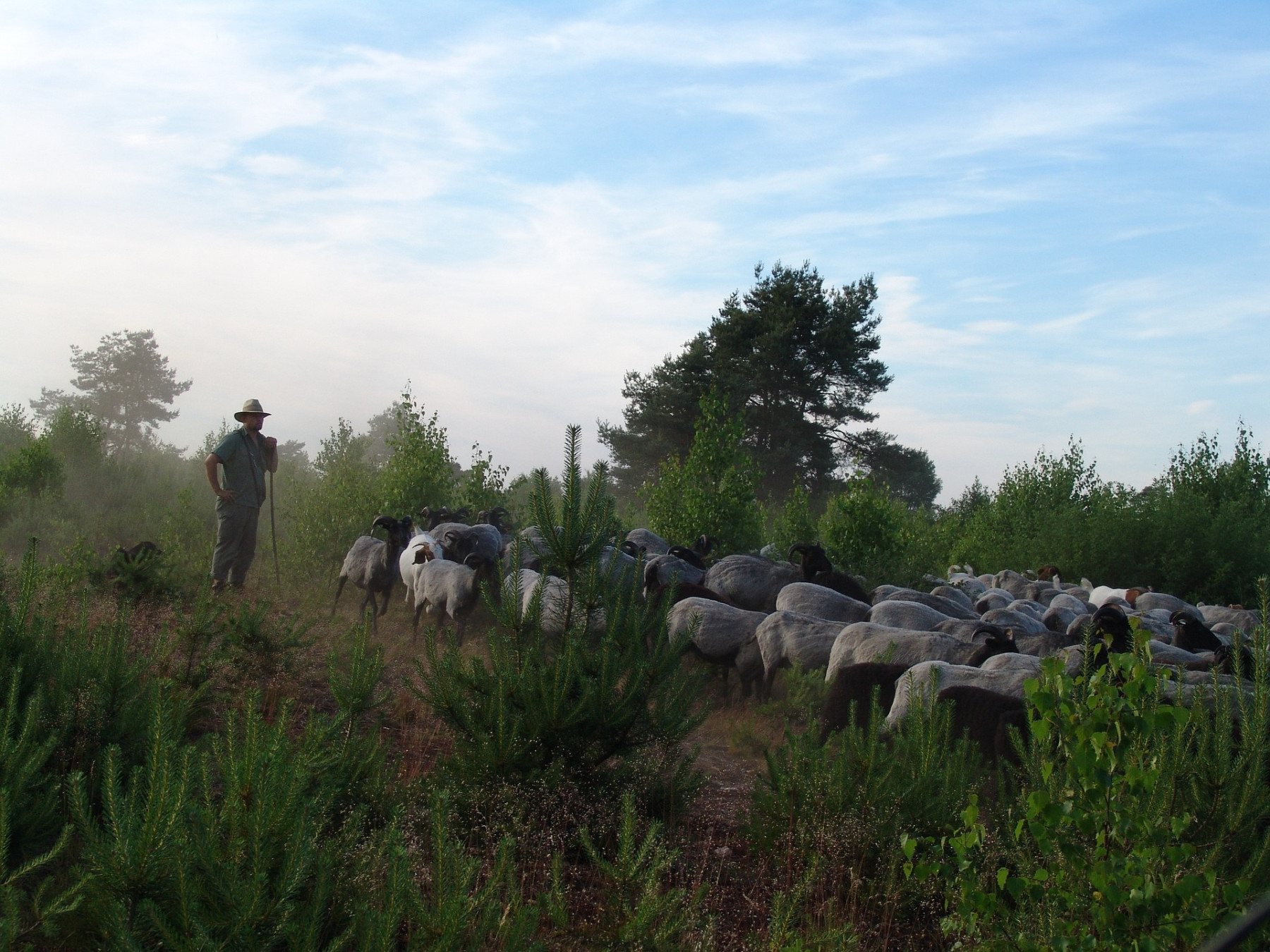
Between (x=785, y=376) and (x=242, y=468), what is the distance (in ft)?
87.9

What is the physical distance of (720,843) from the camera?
5.27 meters

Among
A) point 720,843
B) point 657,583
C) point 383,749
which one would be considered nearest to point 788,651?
point 657,583

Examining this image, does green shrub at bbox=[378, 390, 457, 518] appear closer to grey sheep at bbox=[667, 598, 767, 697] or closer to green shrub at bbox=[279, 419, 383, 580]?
green shrub at bbox=[279, 419, 383, 580]

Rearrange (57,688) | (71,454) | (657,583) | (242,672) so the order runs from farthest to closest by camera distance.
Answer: (71,454), (657,583), (242,672), (57,688)

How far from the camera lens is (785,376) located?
119 feet

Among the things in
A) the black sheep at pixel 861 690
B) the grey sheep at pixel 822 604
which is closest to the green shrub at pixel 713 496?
the grey sheep at pixel 822 604

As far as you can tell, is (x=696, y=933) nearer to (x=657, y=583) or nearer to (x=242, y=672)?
(x=242, y=672)

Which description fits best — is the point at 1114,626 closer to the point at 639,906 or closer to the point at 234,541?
the point at 639,906

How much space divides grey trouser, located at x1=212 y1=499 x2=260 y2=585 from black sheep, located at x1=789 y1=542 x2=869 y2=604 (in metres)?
7.18

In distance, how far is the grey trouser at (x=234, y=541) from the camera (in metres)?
11.8

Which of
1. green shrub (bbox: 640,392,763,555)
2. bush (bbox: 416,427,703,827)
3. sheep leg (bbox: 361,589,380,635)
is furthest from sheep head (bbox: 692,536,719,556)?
bush (bbox: 416,427,703,827)

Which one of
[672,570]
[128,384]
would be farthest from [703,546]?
[128,384]

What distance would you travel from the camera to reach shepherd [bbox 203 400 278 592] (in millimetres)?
11820

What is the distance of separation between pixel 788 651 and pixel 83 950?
6695 millimetres
